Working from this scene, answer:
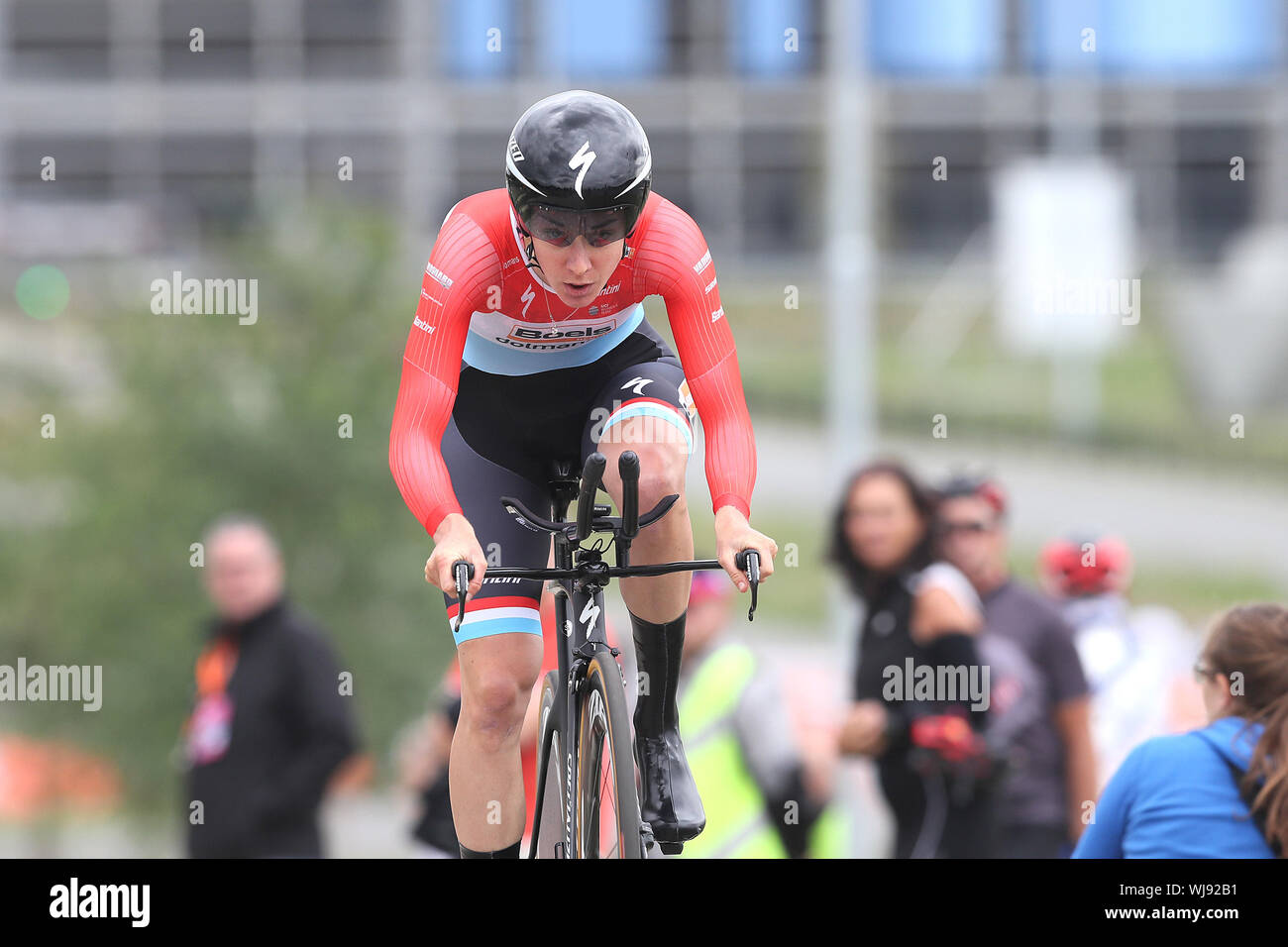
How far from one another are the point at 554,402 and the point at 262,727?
10.9 ft

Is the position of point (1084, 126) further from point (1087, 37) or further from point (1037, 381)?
point (1087, 37)

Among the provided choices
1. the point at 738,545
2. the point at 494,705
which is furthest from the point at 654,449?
the point at 494,705

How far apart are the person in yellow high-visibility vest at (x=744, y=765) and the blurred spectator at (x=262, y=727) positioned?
173 cm

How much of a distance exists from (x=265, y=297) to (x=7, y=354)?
138 inches

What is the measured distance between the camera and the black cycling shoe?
4.73m

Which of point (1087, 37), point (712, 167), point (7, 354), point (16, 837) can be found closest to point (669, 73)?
point (712, 167)

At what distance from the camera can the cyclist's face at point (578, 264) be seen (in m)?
4.14

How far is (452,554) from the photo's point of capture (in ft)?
12.9

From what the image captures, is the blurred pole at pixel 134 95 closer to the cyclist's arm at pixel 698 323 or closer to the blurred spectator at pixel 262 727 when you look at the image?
the blurred spectator at pixel 262 727

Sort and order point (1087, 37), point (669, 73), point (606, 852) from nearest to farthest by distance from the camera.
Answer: point (606, 852), point (1087, 37), point (669, 73)

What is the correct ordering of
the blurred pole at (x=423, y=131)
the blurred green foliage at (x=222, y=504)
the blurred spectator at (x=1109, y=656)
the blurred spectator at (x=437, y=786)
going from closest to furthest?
the blurred spectator at (x=437, y=786)
the blurred spectator at (x=1109, y=656)
the blurred green foliage at (x=222, y=504)
the blurred pole at (x=423, y=131)

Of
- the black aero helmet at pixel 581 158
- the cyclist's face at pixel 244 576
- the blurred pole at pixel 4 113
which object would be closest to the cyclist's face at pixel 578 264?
the black aero helmet at pixel 581 158

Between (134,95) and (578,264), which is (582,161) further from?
(134,95)

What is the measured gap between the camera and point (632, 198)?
410 cm
